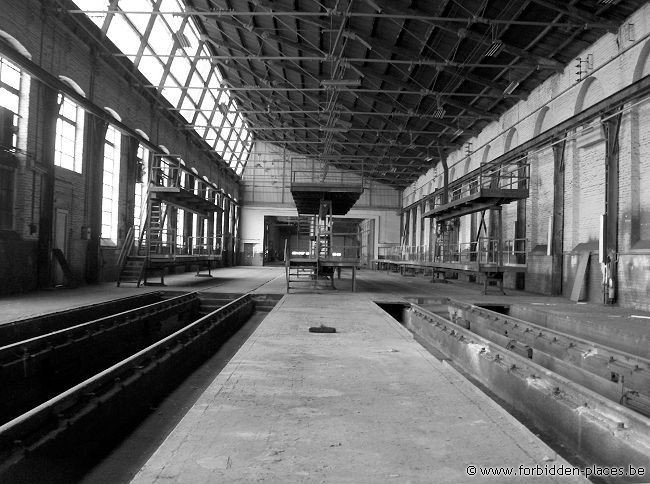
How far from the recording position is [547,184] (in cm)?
1566

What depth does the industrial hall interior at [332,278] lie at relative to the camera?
127 inches

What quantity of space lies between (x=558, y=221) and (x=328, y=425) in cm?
1369

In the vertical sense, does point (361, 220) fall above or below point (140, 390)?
above

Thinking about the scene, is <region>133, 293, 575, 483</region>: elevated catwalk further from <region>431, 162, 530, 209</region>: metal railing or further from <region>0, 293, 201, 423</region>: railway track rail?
<region>431, 162, 530, 209</region>: metal railing

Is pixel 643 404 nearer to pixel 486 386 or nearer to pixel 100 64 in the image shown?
pixel 486 386

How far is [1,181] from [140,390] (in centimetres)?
873

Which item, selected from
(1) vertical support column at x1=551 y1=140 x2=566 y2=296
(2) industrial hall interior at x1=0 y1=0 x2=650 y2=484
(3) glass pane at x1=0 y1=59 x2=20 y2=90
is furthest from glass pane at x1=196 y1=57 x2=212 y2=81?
(1) vertical support column at x1=551 y1=140 x2=566 y2=296

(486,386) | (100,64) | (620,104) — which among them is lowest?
(486,386)

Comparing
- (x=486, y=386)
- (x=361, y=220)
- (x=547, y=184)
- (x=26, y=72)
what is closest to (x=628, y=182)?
(x=547, y=184)

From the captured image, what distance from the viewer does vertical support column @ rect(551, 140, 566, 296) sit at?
14586mm

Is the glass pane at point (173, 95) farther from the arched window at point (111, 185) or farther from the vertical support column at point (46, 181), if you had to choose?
the vertical support column at point (46, 181)

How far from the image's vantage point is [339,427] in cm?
322

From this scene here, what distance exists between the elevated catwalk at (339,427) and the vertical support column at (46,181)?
9653mm

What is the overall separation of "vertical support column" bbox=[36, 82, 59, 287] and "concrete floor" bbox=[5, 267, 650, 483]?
8.55m
